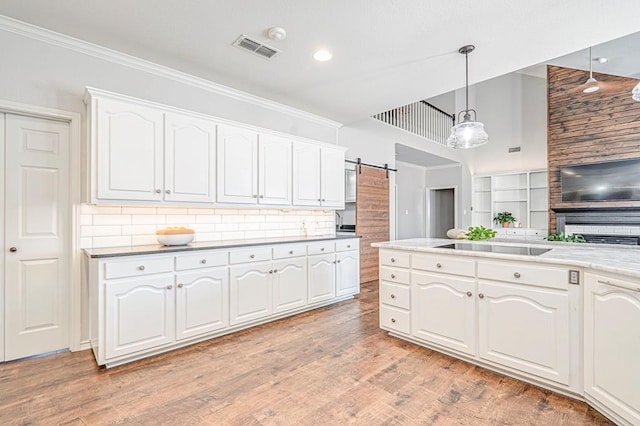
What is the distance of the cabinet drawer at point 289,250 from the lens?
3.50 m

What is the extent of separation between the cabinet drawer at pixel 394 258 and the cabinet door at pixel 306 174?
1.44 m

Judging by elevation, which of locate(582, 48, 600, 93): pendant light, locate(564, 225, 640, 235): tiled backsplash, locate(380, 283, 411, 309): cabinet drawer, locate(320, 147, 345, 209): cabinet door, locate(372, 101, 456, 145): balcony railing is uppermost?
locate(582, 48, 600, 93): pendant light

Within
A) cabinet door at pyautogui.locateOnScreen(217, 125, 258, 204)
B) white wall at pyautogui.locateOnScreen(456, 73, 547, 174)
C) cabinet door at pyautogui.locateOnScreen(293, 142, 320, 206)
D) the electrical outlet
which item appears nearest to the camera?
the electrical outlet

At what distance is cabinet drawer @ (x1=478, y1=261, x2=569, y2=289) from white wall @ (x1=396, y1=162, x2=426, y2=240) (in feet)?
18.7

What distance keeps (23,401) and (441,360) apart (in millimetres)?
2910

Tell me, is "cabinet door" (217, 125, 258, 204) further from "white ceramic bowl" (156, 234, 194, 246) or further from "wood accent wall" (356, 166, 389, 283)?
"wood accent wall" (356, 166, 389, 283)

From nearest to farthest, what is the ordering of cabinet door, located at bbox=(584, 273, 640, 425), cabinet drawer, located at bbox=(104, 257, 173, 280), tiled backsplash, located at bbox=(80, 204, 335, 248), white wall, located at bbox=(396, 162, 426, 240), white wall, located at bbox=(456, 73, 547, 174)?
cabinet door, located at bbox=(584, 273, 640, 425) < cabinet drawer, located at bbox=(104, 257, 173, 280) < tiled backsplash, located at bbox=(80, 204, 335, 248) < white wall, located at bbox=(456, 73, 547, 174) < white wall, located at bbox=(396, 162, 426, 240)

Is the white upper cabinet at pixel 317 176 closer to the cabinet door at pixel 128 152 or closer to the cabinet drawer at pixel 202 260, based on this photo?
the cabinet drawer at pixel 202 260

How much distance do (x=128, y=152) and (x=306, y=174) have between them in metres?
2.05

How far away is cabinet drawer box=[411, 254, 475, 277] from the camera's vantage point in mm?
2453

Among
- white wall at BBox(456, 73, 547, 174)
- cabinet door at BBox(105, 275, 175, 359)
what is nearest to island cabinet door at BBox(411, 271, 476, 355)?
cabinet door at BBox(105, 275, 175, 359)

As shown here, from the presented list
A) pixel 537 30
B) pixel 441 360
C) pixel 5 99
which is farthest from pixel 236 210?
pixel 537 30

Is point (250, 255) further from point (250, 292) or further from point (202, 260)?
point (202, 260)

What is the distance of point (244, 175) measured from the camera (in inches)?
138
